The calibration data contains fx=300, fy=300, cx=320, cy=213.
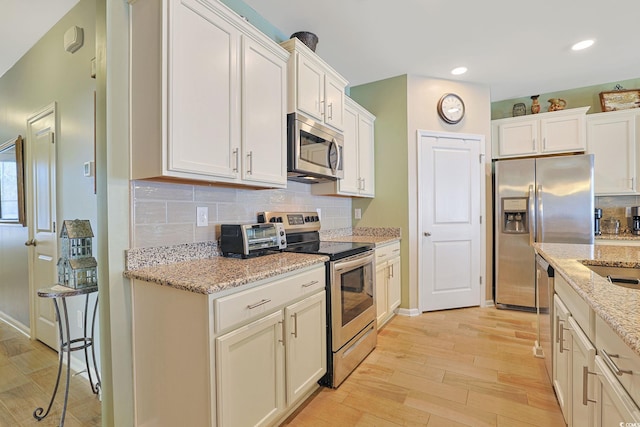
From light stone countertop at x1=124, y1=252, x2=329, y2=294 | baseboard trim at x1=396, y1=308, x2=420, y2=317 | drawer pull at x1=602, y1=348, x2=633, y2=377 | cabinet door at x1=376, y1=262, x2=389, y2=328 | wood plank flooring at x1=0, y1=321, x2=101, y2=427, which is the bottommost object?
wood plank flooring at x1=0, y1=321, x2=101, y2=427

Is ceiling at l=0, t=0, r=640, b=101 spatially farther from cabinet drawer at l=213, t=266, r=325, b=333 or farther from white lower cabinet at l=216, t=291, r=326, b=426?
white lower cabinet at l=216, t=291, r=326, b=426

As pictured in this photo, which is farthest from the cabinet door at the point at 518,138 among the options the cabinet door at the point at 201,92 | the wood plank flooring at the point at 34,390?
the wood plank flooring at the point at 34,390

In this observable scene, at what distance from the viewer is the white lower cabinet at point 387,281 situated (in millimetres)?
2812

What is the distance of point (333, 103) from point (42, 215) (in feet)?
8.86

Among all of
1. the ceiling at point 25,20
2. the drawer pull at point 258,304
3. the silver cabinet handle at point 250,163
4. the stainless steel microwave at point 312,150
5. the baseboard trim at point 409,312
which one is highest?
the ceiling at point 25,20

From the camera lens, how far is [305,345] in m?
1.72

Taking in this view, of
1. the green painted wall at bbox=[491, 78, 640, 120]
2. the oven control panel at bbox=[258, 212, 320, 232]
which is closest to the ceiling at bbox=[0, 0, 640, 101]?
the green painted wall at bbox=[491, 78, 640, 120]

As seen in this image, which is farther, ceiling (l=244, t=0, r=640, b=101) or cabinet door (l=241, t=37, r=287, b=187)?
ceiling (l=244, t=0, r=640, b=101)

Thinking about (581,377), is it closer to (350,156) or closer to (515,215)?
(350,156)

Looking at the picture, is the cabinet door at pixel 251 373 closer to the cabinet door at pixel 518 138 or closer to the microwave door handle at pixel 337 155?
the microwave door handle at pixel 337 155

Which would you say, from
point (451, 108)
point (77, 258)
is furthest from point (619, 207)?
point (77, 258)

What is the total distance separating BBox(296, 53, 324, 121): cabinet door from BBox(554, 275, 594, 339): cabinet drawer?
1.91 m

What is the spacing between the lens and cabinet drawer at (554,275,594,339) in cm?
115

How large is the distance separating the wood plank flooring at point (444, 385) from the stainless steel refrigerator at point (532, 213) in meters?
0.65
